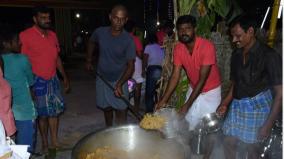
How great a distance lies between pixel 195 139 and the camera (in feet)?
14.0

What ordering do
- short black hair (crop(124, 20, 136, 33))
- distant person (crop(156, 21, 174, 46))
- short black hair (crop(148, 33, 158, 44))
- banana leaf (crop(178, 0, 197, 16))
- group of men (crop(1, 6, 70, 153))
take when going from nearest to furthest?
group of men (crop(1, 6, 70, 153)), banana leaf (crop(178, 0, 197, 16)), distant person (crop(156, 21, 174, 46)), short black hair (crop(124, 20, 136, 33)), short black hair (crop(148, 33, 158, 44))

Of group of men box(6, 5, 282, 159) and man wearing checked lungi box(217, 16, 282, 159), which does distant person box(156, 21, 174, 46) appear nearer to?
group of men box(6, 5, 282, 159)

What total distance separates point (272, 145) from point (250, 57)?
1025mm

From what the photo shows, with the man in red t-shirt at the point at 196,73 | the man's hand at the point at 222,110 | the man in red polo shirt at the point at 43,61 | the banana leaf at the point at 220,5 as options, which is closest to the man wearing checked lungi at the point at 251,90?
the man's hand at the point at 222,110

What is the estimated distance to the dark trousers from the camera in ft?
23.2

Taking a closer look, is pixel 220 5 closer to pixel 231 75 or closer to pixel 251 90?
pixel 231 75

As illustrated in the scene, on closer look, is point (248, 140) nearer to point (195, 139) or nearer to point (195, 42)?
point (195, 139)

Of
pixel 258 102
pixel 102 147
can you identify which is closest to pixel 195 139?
pixel 258 102

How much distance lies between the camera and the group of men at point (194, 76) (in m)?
3.47

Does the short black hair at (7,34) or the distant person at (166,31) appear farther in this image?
the distant person at (166,31)

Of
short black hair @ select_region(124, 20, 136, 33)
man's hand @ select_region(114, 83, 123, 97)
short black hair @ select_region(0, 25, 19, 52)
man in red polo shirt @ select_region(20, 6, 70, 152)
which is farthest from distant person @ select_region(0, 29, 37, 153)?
short black hair @ select_region(124, 20, 136, 33)

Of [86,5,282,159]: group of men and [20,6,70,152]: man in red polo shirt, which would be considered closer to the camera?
[86,5,282,159]: group of men

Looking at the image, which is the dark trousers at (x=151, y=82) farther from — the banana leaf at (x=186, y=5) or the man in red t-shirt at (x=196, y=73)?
the man in red t-shirt at (x=196, y=73)

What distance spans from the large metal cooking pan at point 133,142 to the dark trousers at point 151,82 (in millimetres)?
3369
